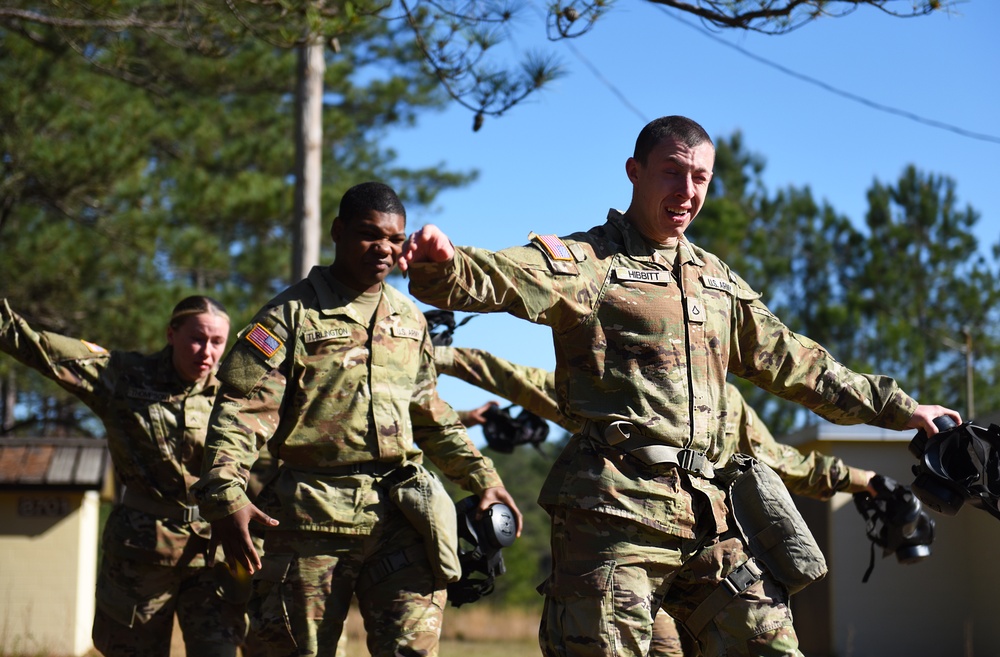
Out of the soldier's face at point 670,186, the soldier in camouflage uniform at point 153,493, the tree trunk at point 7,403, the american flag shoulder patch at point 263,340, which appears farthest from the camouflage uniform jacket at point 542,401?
the tree trunk at point 7,403

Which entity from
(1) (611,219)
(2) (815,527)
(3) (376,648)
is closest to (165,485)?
(3) (376,648)

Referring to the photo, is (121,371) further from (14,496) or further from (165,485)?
(14,496)

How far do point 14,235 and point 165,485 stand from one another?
11.9 m

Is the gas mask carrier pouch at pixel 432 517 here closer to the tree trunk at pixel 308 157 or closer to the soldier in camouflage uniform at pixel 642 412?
the soldier in camouflage uniform at pixel 642 412

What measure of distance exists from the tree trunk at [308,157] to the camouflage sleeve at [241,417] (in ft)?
17.2

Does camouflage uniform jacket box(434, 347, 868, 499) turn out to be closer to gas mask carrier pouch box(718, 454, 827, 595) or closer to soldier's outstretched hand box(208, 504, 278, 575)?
soldier's outstretched hand box(208, 504, 278, 575)

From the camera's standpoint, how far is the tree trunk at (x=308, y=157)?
10.4 metres

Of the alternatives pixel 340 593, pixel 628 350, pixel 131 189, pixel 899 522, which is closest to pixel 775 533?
pixel 628 350

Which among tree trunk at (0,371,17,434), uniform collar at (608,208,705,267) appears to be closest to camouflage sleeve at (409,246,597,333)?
uniform collar at (608,208,705,267)

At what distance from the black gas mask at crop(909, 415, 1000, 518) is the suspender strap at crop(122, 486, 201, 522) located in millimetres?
3682

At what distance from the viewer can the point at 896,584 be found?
1517 cm

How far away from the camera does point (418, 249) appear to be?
12.3 ft

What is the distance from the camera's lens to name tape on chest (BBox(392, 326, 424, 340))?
5555 millimetres

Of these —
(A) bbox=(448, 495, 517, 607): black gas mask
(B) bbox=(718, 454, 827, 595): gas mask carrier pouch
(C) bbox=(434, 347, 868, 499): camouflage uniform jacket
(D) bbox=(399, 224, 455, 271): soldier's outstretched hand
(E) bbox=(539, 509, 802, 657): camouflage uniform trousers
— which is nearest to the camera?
(D) bbox=(399, 224, 455, 271): soldier's outstretched hand
